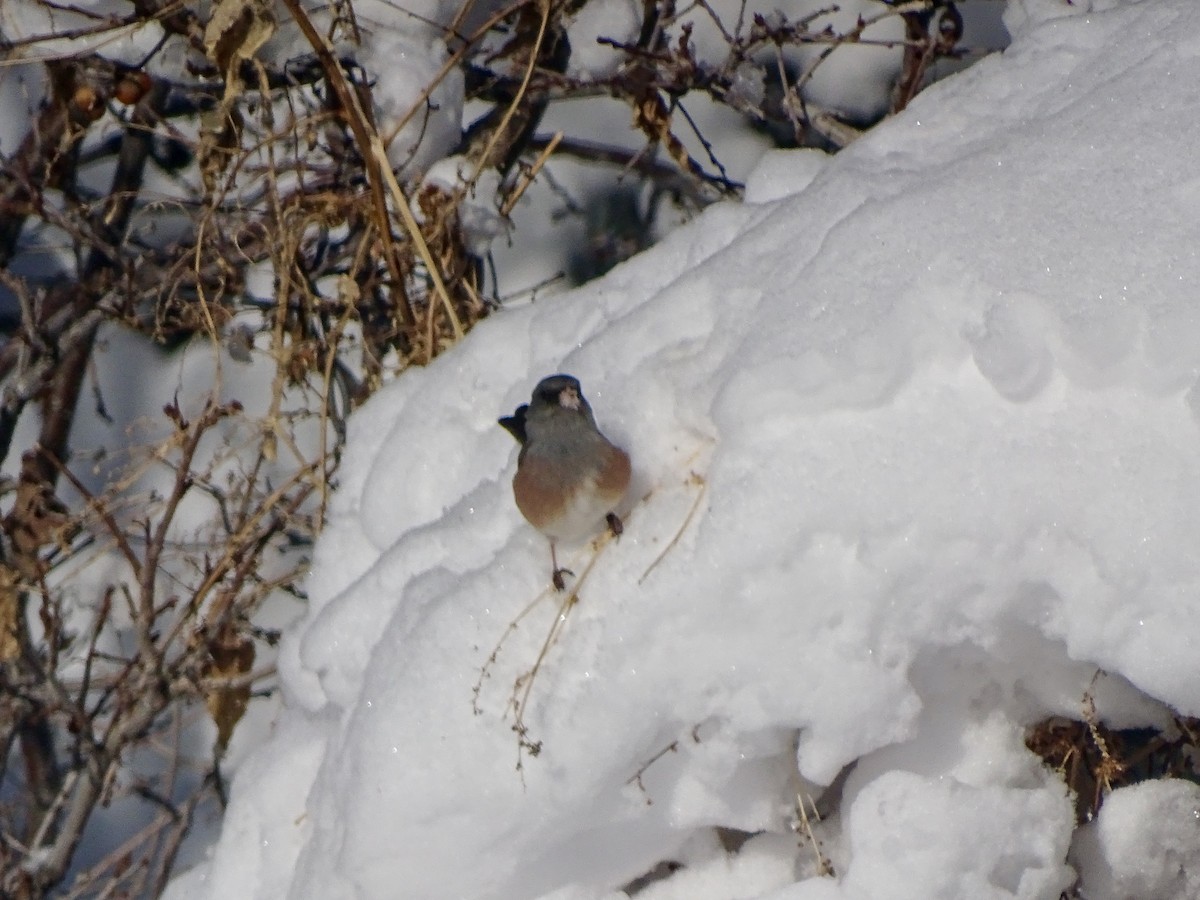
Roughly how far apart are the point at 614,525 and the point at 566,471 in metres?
0.13

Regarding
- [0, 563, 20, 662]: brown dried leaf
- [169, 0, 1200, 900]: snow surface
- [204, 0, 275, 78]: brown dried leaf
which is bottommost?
[169, 0, 1200, 900]: snow surface

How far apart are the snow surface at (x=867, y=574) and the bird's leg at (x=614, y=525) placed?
0.04ft

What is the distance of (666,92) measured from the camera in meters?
2.95

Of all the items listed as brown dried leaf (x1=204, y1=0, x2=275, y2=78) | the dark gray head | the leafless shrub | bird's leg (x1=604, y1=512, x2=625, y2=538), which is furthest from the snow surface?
brown dried leaf (x1=204, y1=0, x2=275, y2=78)

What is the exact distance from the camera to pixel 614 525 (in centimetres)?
187

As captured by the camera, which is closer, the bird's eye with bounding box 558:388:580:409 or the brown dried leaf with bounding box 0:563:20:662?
the bird's eye with bounding box 558:388:580:409

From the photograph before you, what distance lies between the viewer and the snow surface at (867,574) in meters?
1.57

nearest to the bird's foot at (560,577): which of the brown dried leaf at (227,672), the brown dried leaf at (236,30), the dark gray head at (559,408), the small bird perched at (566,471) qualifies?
the small bird perched at (566,471)

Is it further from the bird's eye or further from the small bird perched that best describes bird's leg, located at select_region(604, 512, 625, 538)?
the bird's eye

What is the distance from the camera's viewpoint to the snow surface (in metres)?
1.57

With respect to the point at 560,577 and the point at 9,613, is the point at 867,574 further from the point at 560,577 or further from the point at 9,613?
the point at 9,613

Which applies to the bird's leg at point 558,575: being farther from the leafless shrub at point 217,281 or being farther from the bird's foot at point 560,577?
the leafless shrub at point 217,281

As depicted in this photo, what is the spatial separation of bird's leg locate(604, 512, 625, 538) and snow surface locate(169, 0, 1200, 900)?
1 cm

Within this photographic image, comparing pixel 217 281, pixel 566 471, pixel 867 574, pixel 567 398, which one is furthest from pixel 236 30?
pixel 867 574
